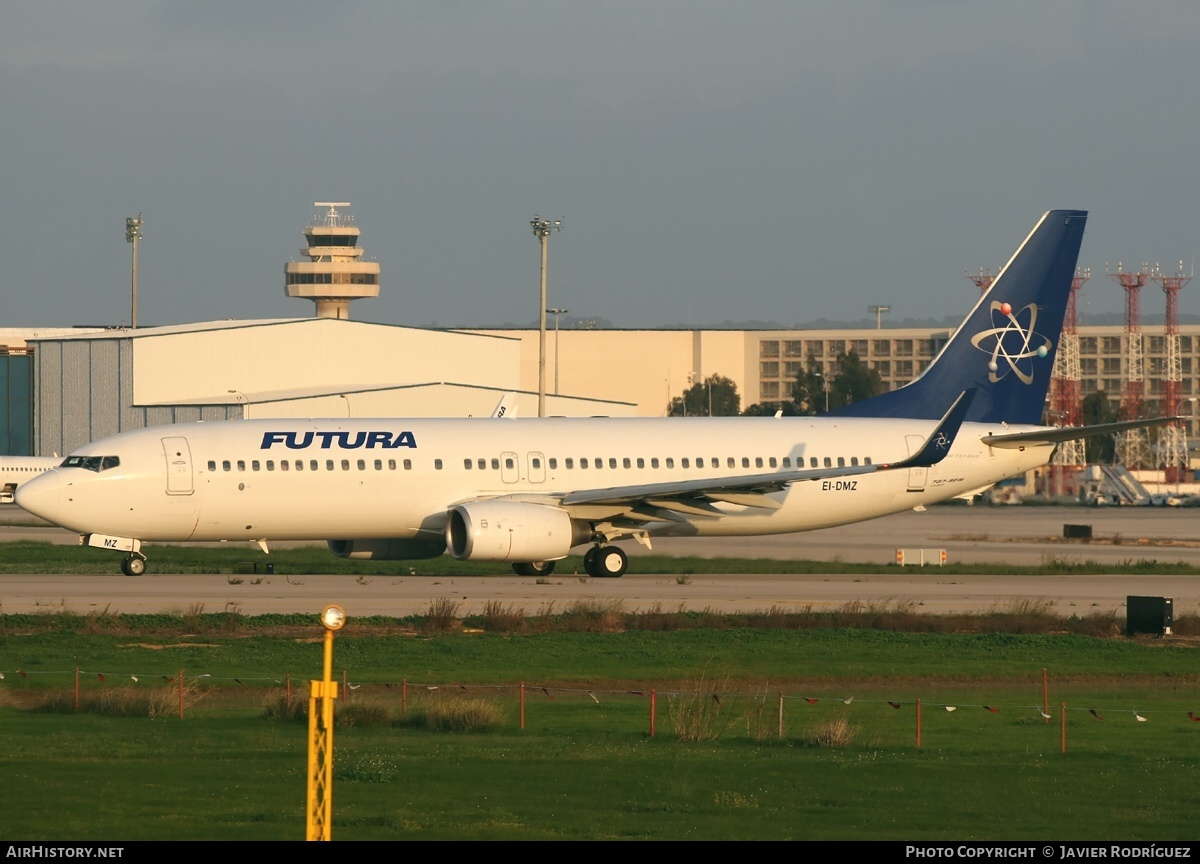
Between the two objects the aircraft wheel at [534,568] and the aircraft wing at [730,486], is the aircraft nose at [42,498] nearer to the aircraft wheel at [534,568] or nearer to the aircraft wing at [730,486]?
the aircraft wheel at [534,568]

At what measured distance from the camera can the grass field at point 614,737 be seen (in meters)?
16.6

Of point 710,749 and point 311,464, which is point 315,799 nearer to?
point 710,749

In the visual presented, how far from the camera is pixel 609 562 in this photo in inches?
1801

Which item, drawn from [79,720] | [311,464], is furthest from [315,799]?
[311,464]

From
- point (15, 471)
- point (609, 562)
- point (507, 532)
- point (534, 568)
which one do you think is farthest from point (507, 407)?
point (15, 471)

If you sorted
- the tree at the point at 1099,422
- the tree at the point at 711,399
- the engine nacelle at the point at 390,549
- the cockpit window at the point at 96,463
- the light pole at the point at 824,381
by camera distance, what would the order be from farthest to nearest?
the tree at the point at 711,399
the light pole at the point at 824,381
the tree at the point at 1099,422
the engine nacelle at the point at 390,549
the cockpit window at the point at 96,463

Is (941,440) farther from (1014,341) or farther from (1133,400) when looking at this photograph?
(1133,400)

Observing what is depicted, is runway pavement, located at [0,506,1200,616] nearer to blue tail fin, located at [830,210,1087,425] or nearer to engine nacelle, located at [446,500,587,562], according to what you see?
engine nacelle, located at [446,500,587,562]

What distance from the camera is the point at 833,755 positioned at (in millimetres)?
21281

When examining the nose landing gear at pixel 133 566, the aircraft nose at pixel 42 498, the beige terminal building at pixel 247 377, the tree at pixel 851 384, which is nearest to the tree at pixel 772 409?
the tree at pixel 851 384

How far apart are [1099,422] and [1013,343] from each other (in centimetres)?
12307

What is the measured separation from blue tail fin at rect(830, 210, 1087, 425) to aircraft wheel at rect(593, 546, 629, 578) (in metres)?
9.24

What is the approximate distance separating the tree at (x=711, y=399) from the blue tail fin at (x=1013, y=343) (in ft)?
434

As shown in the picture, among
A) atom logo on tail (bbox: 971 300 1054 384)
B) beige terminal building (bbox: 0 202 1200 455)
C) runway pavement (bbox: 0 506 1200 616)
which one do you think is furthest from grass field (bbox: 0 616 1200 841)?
beige terminal building (bbox: 0 202 1200 455)
